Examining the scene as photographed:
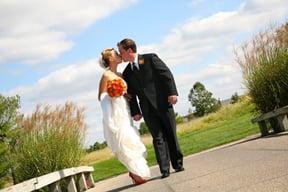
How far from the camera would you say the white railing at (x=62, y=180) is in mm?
8406

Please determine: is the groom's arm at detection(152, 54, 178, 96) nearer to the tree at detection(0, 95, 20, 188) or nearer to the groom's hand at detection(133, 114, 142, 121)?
the groom's hand at detection(133, 114, 142, 121)

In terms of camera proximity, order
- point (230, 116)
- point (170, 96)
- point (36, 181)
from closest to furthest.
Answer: point (170, 96), point (36, 181), point (230, 116)

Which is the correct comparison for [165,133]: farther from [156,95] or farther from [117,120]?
[117,120]

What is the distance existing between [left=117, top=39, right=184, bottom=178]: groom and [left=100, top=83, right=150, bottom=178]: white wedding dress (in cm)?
32

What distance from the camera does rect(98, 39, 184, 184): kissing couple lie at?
8.31 metres

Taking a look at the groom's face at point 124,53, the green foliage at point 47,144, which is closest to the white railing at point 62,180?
the green foliage at point 47,144

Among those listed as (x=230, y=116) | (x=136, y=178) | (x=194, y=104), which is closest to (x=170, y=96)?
(x=136, y=178)

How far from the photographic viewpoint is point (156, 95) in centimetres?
839

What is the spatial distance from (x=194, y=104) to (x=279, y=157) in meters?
→ 54.3

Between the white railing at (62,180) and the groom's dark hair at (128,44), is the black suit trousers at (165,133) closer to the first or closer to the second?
the groom's dark hair at (128,44)

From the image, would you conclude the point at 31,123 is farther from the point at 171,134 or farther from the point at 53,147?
the point at 171,134

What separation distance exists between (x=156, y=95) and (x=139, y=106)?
0.40 meters

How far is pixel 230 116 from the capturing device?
39.7m

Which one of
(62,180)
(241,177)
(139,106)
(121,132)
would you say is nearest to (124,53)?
(139,106)
